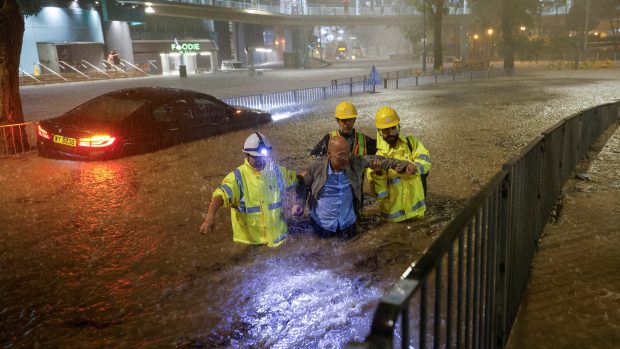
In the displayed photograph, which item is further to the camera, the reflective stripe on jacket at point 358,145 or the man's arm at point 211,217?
the reflective stripe on jacket at point 358,145

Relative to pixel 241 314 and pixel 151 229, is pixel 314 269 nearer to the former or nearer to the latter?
pixel 241 314

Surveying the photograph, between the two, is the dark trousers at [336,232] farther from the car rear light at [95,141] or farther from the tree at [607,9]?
the tree at [607,9]

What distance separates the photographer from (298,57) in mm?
56500

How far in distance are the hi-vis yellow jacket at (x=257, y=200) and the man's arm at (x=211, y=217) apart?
59 mm

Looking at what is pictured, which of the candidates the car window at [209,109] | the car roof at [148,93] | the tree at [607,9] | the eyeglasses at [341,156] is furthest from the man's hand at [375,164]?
the tree at [607,9]

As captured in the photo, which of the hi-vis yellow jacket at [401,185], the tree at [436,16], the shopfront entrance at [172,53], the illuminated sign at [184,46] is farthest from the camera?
the shopfront entrance at [172,53]

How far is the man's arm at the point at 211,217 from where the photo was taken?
4.32m

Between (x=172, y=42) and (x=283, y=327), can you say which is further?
(x=172, y=42)

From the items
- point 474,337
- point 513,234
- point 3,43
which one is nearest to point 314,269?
point 513,234

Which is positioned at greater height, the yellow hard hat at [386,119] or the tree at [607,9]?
the tree at [607,9]

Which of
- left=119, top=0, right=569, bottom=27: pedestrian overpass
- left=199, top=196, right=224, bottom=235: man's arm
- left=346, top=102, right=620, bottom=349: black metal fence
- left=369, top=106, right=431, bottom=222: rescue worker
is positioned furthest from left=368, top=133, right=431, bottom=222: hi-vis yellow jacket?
left=119, top=0, right=569, bottom=27: pedestrian overpass

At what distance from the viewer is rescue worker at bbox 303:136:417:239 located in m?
5.13

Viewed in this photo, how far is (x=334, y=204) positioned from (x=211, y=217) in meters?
1.37

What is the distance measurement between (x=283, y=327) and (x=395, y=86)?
25.2m
